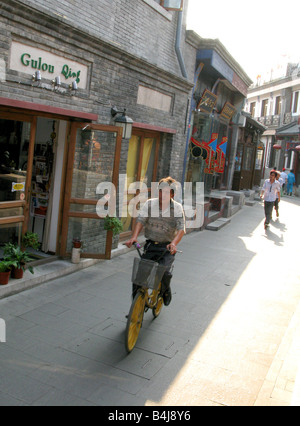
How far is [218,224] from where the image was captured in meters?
13.4

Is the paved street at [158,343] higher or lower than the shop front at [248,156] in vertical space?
lower

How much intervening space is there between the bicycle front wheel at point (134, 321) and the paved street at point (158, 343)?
0.15 m

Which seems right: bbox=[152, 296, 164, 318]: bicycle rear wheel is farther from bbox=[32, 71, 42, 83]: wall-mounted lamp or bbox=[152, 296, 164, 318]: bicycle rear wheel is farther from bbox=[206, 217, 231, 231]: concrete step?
bbox=[206, 217, 231, 231]: concrete step

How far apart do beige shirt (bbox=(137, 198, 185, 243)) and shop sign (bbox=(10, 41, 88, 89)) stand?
253 cm

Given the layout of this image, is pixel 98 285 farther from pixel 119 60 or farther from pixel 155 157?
pixel 155 157

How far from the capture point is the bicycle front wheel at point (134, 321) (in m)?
4.63

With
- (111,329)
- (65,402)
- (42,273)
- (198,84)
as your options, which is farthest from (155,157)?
(65,402)

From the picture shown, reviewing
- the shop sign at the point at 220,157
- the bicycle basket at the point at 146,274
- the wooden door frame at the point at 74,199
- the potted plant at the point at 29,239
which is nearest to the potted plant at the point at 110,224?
the wooden door frame at the point at 74,199

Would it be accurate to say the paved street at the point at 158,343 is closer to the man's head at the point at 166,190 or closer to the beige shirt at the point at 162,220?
the beige shirt at the point at 162,220

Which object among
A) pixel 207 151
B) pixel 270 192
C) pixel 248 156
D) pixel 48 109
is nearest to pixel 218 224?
pixel 270 192

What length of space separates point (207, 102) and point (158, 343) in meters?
10.5

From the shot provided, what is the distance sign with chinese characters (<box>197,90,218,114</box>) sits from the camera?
13.6 meters

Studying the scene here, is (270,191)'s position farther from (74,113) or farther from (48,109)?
(48,109)

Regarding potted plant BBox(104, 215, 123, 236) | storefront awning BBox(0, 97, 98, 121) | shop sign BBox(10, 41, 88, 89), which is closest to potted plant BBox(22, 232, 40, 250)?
potted plant BBox(104, 215, 123, 236)
